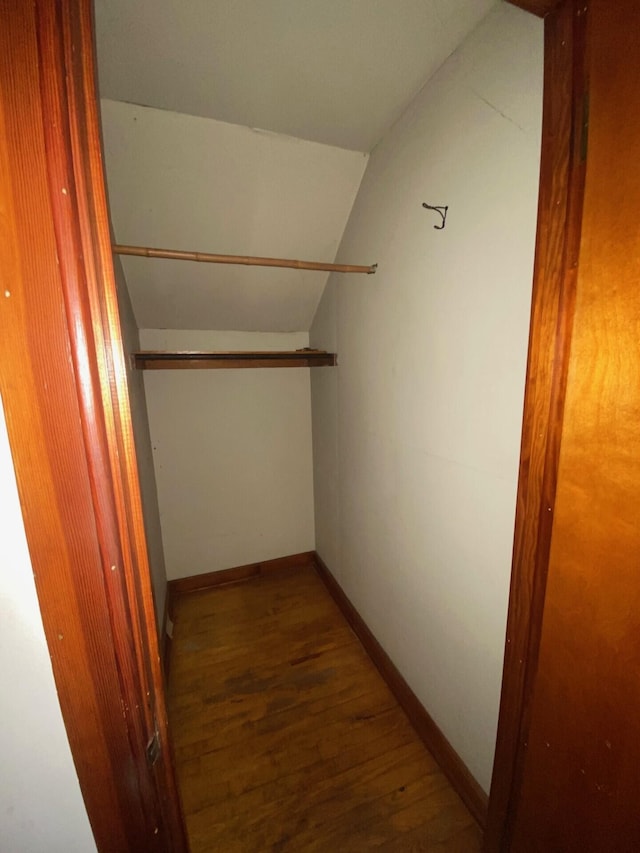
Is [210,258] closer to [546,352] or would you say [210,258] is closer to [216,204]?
[216,204]

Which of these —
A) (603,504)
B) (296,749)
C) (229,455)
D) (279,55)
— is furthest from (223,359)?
(296,749)

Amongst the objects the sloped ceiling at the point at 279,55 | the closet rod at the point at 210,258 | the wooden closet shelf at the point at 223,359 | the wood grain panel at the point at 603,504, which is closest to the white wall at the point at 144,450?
the wooden closet shelf at the point at 223,359

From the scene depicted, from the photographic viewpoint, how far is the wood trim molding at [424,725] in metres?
1.12

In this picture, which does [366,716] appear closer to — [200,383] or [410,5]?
[200,383]

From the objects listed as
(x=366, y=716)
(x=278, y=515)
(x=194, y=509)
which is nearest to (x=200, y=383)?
(x=194, y=509)

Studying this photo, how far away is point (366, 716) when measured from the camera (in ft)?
4.83

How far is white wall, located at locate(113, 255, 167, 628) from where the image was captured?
1502 mm

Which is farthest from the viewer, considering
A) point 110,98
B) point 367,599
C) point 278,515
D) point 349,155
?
point 278,515

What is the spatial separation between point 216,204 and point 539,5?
48.8 inches

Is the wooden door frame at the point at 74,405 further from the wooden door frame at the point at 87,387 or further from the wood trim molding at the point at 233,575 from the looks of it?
the wood trim molding at the point at 233,575

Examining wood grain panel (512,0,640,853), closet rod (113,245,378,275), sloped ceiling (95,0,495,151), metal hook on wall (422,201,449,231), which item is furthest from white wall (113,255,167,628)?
wood grain panel (512,0,640,853)

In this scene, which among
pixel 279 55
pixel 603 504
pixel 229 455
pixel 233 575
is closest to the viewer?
pixel 603 504

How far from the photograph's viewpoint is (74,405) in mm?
406

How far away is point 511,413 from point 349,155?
4.37 feet
